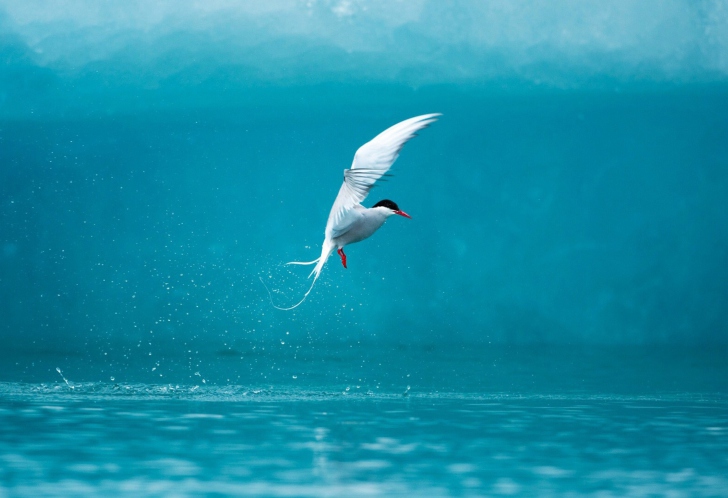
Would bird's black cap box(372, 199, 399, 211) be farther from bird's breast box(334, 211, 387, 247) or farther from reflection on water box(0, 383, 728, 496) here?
reflection on water box(0, 383, 728, 496)

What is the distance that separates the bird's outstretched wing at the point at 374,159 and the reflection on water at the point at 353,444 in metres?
2.33

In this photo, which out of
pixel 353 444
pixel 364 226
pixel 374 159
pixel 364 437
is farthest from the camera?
pixel 364 226

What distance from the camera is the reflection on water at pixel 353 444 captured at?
7777 mm

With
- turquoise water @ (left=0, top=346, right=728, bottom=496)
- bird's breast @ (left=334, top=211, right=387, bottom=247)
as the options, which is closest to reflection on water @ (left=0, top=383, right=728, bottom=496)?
turquoise water @ (left=0, top=346, right=728, bottom=496)

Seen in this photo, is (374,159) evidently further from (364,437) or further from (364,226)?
(364,437)

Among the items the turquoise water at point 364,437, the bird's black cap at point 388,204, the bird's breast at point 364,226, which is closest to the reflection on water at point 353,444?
the turquoise water at point 364,437

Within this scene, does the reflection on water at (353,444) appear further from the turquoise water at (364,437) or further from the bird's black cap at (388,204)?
the bird's black cap at (388,204)

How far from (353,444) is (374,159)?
8.86 feet

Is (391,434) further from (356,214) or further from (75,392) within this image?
(75,392)

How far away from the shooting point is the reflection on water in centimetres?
778

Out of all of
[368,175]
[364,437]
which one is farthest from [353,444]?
[368,175]

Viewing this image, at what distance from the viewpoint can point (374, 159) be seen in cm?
1009

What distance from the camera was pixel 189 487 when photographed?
7.59 m

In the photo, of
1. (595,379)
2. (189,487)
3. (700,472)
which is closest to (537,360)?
(595,379)
